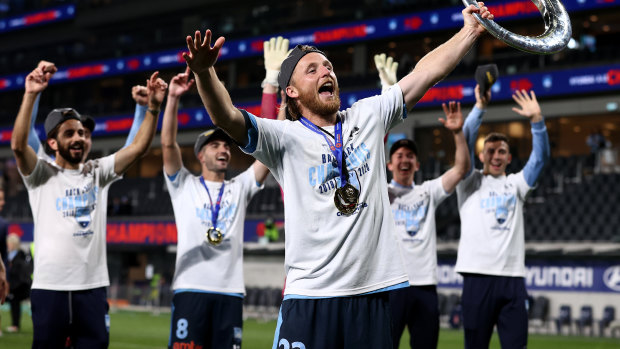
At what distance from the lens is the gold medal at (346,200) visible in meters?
3.61

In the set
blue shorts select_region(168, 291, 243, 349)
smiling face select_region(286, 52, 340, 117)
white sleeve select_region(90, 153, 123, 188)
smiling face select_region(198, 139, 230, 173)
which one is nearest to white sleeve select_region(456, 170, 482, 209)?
smiling face select_region(198, 139, 230, 173)

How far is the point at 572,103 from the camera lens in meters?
26.6

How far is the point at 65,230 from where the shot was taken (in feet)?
18.3

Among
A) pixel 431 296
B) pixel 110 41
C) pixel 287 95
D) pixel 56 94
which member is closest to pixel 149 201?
pixel 110 41

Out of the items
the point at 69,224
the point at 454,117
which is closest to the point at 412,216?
the point at 454,117

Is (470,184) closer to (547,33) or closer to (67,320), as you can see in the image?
(547,33)

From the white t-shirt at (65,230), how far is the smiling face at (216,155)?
3.54ft

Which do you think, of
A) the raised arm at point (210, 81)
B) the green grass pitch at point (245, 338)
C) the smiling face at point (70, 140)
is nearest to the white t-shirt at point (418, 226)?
the smiling face at point (70, 140)

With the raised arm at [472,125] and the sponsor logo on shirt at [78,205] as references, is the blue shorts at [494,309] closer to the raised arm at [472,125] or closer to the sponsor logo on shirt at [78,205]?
the raised arm at [472,125]

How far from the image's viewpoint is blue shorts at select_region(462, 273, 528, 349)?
649 centimetres

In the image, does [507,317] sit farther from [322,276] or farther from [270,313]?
[270,313]

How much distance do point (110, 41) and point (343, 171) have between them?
39.3 metres

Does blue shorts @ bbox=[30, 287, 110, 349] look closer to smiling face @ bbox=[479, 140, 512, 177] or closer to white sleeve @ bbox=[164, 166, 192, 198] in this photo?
white sleeve @ bbox=[164, 166, 192, 198]

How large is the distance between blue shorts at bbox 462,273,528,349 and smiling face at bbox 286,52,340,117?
11.3 ft
